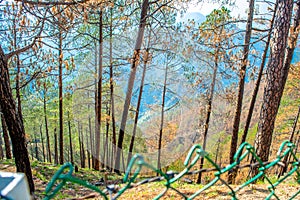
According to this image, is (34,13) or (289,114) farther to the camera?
(289,114)

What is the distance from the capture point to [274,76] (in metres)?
3.12

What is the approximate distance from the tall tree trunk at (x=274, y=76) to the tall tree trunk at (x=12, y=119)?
3009 mm

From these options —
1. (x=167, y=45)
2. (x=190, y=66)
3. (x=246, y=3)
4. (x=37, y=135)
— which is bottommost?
(x=37, y=135)

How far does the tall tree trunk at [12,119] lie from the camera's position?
2850mm

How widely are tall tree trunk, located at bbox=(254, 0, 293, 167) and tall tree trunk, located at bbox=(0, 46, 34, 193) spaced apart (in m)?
3.01

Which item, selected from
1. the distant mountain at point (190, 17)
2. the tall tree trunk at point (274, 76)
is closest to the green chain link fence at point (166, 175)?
the tall tree trunk at point (274, 76)

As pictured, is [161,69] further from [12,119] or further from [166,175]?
[166,175]

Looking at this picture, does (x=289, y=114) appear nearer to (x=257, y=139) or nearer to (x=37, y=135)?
(x=257, y=139)

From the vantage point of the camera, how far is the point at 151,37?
6059 millimetres

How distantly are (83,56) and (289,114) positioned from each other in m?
10.3

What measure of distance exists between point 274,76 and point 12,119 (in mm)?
3200

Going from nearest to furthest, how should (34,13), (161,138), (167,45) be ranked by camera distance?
1. (34,13)
2. (167,45)
3. (161,138)

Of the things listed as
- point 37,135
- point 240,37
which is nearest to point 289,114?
point 240,37

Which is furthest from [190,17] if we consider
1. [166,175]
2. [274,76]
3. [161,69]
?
[166,175]
